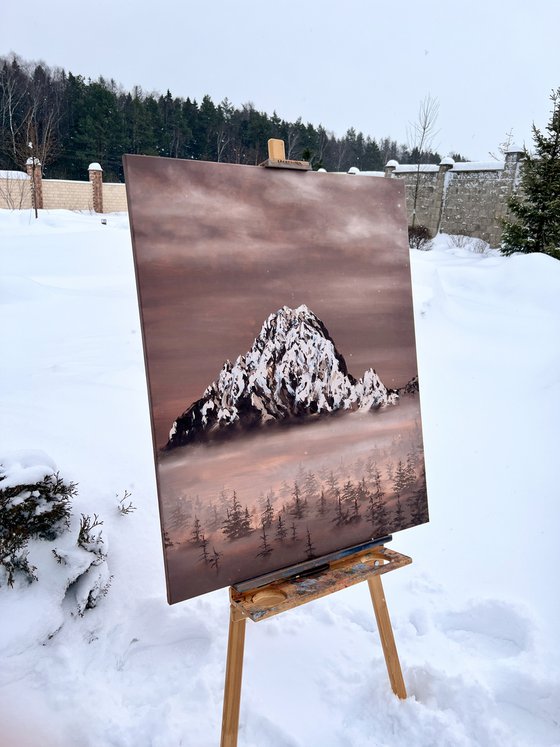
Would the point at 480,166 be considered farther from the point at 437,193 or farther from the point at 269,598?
the point at 269,598

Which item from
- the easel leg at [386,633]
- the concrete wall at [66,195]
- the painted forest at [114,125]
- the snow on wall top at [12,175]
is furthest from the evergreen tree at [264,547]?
the painted forest at [114,125]

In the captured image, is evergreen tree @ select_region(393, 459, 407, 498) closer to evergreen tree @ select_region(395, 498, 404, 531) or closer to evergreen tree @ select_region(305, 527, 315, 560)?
evergreen tree @ select_region(395, 498, 404, 531)

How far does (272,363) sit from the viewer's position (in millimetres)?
1591

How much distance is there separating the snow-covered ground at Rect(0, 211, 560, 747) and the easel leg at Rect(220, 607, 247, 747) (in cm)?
41

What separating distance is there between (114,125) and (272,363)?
27.1 meters

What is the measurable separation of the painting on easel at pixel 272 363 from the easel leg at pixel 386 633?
254 mm

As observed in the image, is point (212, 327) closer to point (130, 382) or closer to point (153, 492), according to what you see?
point (153, 492)

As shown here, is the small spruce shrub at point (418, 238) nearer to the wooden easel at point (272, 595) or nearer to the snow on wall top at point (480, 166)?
the snow on wall top at point (480, 166)

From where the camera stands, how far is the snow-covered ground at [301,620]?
198 centimetres

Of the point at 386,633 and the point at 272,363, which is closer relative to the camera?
the point at 272,363

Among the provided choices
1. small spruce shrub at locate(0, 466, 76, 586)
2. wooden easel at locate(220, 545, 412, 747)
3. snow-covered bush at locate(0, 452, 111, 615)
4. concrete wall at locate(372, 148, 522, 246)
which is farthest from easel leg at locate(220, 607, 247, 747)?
concrete wall at locate(372, 148, 522, 246)

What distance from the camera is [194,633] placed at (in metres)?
2.38

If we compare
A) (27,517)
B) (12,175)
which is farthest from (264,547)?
(12,175)

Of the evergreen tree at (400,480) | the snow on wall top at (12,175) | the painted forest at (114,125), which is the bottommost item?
the evergreen tree at (400,480)
